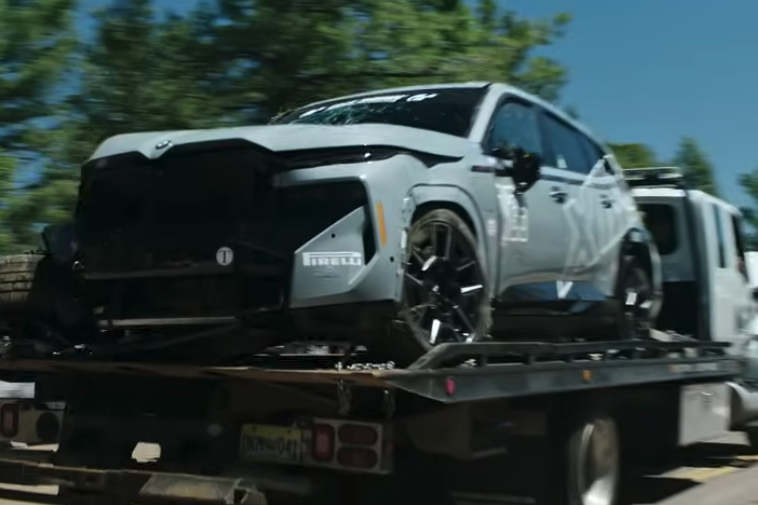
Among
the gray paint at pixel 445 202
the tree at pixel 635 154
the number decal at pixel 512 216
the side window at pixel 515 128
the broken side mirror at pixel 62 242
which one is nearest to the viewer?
the gray paint at pixel 445 202

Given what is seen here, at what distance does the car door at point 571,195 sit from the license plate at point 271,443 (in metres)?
2.21

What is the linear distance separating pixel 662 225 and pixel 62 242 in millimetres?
5743

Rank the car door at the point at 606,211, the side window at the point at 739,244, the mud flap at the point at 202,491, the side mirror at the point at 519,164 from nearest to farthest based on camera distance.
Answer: the mud flap at the point at 202,491 → the side mirror at the point at 519,164 → the car door at the point at 606,211 → the side window at the point at 739,244

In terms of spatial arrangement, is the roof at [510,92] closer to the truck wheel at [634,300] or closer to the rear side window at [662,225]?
the truck wheel at [634,300]

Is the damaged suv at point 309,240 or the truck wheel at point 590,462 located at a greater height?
the damaged suv at point 309,240

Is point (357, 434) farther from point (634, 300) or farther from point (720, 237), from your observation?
point (720, 237)

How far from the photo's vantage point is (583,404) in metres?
6.54

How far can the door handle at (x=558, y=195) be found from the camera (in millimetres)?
6574

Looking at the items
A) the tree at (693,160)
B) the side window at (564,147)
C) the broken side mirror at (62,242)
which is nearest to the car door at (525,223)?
the side window at (564,147)

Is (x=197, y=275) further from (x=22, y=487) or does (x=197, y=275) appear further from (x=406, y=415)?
(x=22, y=487)

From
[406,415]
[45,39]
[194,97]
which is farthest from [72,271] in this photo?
[194,97]

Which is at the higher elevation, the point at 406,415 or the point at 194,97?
the point at 194,97

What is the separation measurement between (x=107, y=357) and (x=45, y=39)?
5830 mm

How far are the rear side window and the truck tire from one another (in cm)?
575
